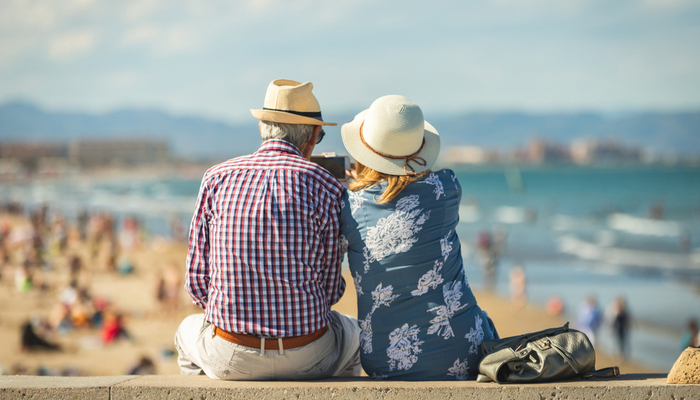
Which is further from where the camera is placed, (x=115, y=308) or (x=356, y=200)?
(x=115, y=308)

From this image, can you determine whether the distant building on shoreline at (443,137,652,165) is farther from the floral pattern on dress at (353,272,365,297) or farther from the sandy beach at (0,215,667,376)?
the floral pattern on dress at (353,272,365,297)

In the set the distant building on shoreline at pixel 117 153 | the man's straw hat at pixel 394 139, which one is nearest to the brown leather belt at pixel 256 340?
the man's straw hat at pixel 394 139

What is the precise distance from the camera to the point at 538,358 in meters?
1.83

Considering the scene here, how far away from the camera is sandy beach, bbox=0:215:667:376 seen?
8.52 m

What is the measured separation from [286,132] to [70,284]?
12566 millimetres

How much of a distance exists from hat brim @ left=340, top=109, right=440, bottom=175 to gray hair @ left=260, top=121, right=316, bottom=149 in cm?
15

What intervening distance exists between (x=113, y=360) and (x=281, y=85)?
26.4 ft

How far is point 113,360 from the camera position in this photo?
28.8 ft

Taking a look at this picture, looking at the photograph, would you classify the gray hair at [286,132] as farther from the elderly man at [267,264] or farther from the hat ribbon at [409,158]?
the hat ribbon at [409,158]

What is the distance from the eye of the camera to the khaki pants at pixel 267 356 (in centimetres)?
191

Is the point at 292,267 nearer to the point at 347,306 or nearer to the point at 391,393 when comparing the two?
the point at 391,393

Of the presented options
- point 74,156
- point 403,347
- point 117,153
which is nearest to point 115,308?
point 403,347

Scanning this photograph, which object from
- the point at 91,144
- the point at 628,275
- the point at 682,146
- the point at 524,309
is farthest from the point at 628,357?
the point at 682,146

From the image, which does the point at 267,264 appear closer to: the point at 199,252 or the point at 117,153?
the point at 199,252
